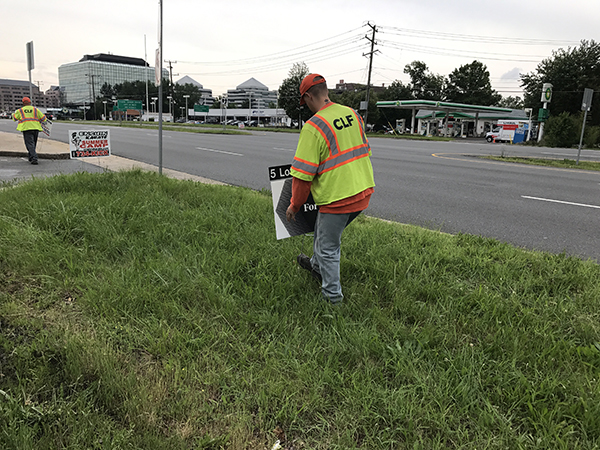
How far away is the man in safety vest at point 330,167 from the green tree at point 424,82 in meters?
81.6

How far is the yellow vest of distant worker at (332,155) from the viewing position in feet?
9.65

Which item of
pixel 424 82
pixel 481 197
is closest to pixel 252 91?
pixel 424 82

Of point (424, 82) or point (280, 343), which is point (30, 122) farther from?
point (424, 82)

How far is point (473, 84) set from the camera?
242 ft

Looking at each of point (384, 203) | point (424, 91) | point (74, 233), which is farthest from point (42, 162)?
point (424, 91)

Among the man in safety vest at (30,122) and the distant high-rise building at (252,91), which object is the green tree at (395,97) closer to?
the man in safety vest at (30,122)

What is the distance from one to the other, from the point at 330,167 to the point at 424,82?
84.0 meters

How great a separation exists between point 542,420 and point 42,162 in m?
12.9

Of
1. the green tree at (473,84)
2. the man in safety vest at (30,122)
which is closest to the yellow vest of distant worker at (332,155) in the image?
the man in safety vest at (30,122)

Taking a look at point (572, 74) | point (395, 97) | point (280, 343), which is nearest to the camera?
point (280, 343)

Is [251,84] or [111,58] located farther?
[251,84]

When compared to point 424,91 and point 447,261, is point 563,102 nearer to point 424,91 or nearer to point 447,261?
point 424,91

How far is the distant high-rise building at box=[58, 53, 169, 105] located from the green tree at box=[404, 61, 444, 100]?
98.1 m

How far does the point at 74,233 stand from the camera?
181 inches
